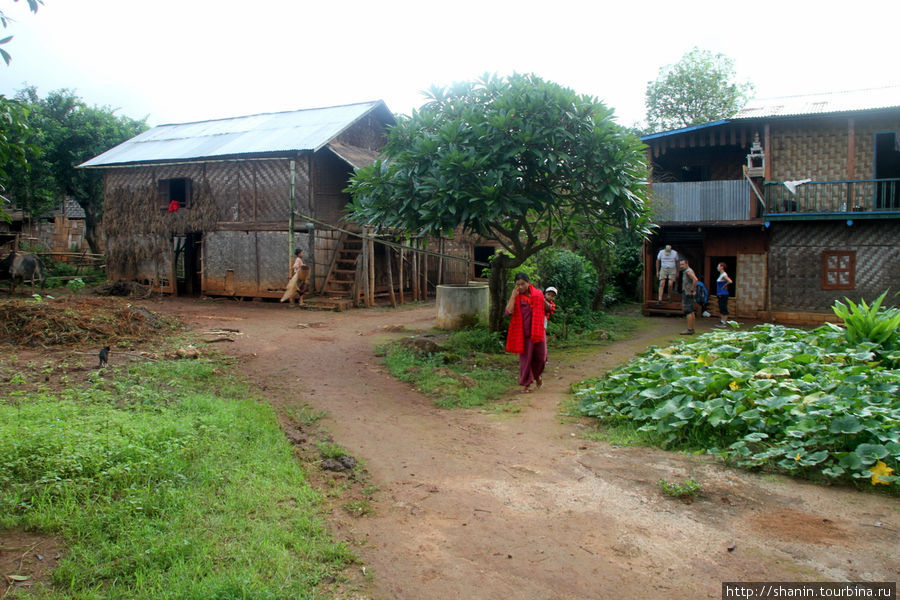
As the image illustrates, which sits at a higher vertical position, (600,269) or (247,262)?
(247,262)

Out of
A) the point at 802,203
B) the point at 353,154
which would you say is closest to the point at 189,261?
the point at 353,154

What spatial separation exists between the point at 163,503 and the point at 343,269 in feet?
48.3

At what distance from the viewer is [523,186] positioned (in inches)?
401

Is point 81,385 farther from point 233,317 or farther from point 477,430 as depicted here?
point 233,317

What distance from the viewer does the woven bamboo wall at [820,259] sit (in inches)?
588

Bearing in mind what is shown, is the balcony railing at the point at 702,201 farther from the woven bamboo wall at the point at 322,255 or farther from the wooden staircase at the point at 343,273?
the woven bamboo wall at the point at 322,255

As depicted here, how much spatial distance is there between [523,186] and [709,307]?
32.4ft

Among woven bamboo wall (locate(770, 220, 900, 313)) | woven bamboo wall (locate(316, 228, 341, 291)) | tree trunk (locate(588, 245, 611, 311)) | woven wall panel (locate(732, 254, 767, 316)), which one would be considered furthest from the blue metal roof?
woven bamboo wall (locate(316, 228, 341, 291))

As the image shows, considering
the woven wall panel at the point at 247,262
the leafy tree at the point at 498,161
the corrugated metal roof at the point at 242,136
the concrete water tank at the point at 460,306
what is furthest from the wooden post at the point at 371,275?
the leafy tree at the point at 498,161

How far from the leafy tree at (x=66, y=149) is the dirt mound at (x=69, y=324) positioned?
1694cm

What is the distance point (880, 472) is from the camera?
180 inches

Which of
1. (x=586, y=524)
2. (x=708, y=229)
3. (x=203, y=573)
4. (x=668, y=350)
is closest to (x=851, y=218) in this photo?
(x=708, y=229)

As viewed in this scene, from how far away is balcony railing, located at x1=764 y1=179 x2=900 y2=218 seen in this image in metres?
14.7

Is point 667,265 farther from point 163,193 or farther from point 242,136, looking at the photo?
point 163,193
